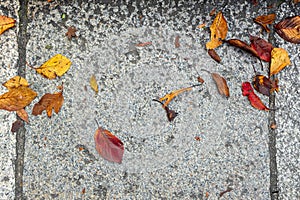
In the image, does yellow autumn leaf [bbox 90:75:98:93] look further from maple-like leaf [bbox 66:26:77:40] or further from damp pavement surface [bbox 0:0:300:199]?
maple-like leaf [bbox 66:26:77:40]

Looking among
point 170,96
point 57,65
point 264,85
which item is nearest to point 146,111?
point 170,96

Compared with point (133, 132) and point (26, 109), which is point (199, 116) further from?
point (26, 109)

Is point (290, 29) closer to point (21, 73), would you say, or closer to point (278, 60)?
point (278, 60)

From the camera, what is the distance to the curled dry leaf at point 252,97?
7.09 feet

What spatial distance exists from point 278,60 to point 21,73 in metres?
1.30

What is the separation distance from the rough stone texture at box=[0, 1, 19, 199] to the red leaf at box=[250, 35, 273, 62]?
1.21m

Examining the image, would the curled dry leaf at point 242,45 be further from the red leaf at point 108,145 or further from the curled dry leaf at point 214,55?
the red leaf at point 108,145

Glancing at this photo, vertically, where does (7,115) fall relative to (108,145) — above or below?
above

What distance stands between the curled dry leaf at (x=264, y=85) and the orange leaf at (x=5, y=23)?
4.14 ft

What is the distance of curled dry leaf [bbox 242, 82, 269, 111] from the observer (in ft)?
7.09

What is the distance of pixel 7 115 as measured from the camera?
212 centimetres

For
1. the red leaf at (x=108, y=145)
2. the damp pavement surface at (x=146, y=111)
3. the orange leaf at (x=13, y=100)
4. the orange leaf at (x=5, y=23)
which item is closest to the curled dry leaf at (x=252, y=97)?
the damp pavement surface at (x=146, y=111)

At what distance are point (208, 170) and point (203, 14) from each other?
79 cm

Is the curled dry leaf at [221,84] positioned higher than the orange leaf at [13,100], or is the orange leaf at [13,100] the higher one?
the curled dry leaf at [221,84]
